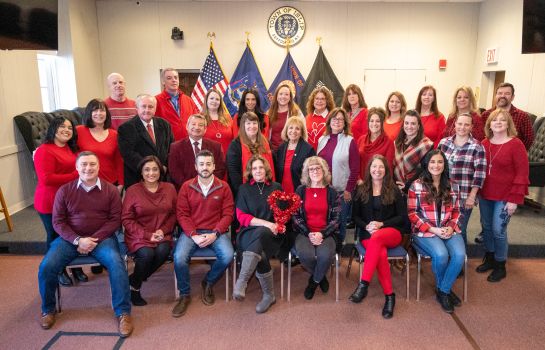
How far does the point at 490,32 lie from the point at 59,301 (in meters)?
7.57

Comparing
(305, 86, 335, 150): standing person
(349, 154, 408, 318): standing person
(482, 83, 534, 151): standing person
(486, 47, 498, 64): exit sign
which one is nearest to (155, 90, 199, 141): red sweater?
(305, 86, 335, 150): standing person

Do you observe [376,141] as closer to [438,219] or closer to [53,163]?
[438,219]

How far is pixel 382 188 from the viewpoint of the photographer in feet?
10.2

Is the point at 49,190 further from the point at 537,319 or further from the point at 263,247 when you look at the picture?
the point at 537,319

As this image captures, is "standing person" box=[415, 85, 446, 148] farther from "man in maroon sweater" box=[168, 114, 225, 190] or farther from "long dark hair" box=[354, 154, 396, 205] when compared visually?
"man in maroon sweater" box=[168, 114, 225, 190]

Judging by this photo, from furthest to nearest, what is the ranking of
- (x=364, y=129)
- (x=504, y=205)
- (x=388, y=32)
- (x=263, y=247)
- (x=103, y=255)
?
(x=388, y=32) → (x=364, y=129) → (x=504, y=205) → (x=263, y=247) → (x=103, y=255)

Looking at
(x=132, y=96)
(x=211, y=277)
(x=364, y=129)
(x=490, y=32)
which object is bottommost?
(x=211, y=277)

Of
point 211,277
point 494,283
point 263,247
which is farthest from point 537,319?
point 211,277

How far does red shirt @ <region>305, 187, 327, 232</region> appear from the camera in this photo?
3.12 meters

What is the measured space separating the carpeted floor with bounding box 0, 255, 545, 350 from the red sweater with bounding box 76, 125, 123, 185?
948 mm

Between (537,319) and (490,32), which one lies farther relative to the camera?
(490,32)

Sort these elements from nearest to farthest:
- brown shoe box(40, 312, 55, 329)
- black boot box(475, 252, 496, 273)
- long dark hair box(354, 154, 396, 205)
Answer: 1. brown shoe box(40, 312, 55, 329)
2. long dark hair box(354, 154, 396, 205)
3. black boot box(475, 252, 496, 273)

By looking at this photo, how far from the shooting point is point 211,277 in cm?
306

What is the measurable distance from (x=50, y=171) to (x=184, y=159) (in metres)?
1.02
